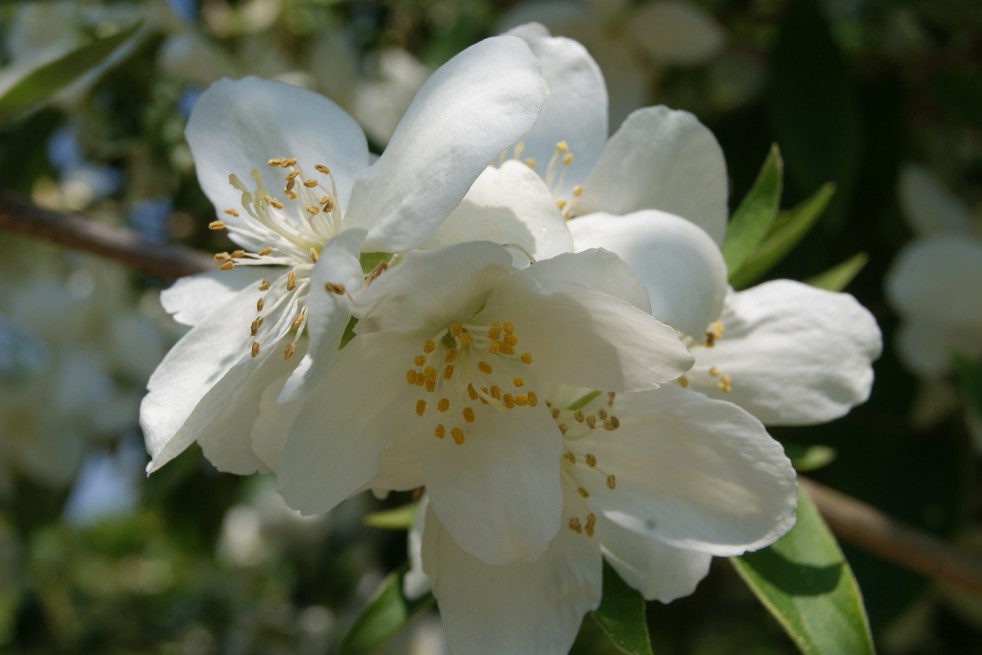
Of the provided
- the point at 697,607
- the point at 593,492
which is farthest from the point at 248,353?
the point at 697,607

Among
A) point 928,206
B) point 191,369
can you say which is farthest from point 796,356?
point 928,206

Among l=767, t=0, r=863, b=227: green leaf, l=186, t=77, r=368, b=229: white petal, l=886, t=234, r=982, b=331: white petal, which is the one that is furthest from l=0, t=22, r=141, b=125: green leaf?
l=886, t=234, r=982, b=331: white petal

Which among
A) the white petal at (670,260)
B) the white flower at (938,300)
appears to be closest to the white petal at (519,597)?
the white petal at (670,260)

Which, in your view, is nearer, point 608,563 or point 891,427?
point 608,563

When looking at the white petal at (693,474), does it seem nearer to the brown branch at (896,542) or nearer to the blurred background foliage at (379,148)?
the brown branch at (896,542)

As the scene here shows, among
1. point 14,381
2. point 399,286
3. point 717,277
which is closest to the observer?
point 399,286

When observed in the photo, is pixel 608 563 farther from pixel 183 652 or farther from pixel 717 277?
pixel 183 652

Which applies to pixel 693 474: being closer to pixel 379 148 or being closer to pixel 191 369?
pixel 191 369

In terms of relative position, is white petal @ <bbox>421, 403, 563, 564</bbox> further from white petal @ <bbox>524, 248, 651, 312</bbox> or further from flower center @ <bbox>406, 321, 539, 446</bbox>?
white petal @ <bbox>524, 248, 651, 312</bbox>
